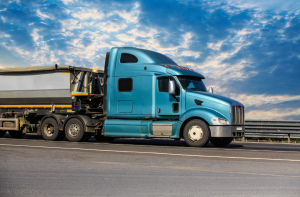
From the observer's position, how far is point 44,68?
50.1ft

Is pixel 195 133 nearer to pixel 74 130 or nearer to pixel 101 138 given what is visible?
pixel 74 130

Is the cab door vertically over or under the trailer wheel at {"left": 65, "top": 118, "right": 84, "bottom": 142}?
over

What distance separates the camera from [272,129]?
1639 centimetres

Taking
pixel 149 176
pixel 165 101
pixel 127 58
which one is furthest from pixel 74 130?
pixel 149 176

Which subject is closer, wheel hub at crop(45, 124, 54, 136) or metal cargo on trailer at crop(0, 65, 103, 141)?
metal cargo on trailer at crop(0, 65, 103, 141)

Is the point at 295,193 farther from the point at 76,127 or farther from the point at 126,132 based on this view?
the point at 76,127

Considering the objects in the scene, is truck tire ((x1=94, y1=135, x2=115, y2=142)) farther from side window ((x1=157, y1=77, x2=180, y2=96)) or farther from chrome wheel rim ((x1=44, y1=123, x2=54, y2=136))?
side window ((x1=157, y1=77, x2=180, y2=96))

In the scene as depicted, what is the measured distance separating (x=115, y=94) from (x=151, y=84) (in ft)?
5.71

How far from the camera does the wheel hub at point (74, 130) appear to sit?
14258 millimetres

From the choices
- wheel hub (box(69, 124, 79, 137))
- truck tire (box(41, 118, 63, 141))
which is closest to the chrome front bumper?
wheel hub (box(69, 124, 79, 137))

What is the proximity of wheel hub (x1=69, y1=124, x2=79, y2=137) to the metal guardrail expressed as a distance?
28.6 feet

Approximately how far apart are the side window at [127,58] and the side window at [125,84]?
2.54 ft

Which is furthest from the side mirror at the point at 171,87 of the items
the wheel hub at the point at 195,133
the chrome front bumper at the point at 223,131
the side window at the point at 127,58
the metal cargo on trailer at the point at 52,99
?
the metal cargo on trailer at the point at 52,99

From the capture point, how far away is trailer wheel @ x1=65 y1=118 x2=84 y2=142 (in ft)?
46.1
